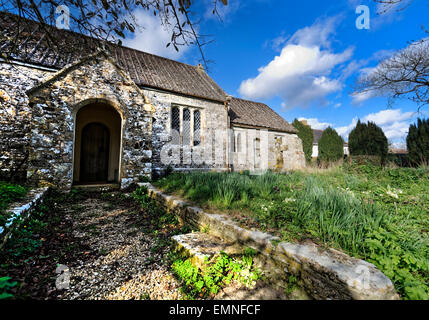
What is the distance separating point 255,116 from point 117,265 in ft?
48.5

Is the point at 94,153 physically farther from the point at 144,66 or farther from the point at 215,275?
the point at 215,275

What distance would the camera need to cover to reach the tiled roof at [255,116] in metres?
13.8

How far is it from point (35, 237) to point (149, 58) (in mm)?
11419

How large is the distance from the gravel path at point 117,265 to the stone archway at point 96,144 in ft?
15.4

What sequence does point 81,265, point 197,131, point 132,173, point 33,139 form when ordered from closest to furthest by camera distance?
point 81,265, point 33,139, point 132,173, point 197,131

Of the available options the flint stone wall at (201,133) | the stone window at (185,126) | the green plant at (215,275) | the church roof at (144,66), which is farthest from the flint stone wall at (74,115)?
the green plant at (215,275)

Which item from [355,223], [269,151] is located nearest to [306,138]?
[269,151]

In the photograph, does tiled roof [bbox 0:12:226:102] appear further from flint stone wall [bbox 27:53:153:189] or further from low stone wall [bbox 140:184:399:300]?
low stone wall [bbox 140:184:399:300]

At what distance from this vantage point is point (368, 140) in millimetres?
14969

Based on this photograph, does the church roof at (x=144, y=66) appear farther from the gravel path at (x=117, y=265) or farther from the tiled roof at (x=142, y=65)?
the gravel path at (x=117, y=265)
